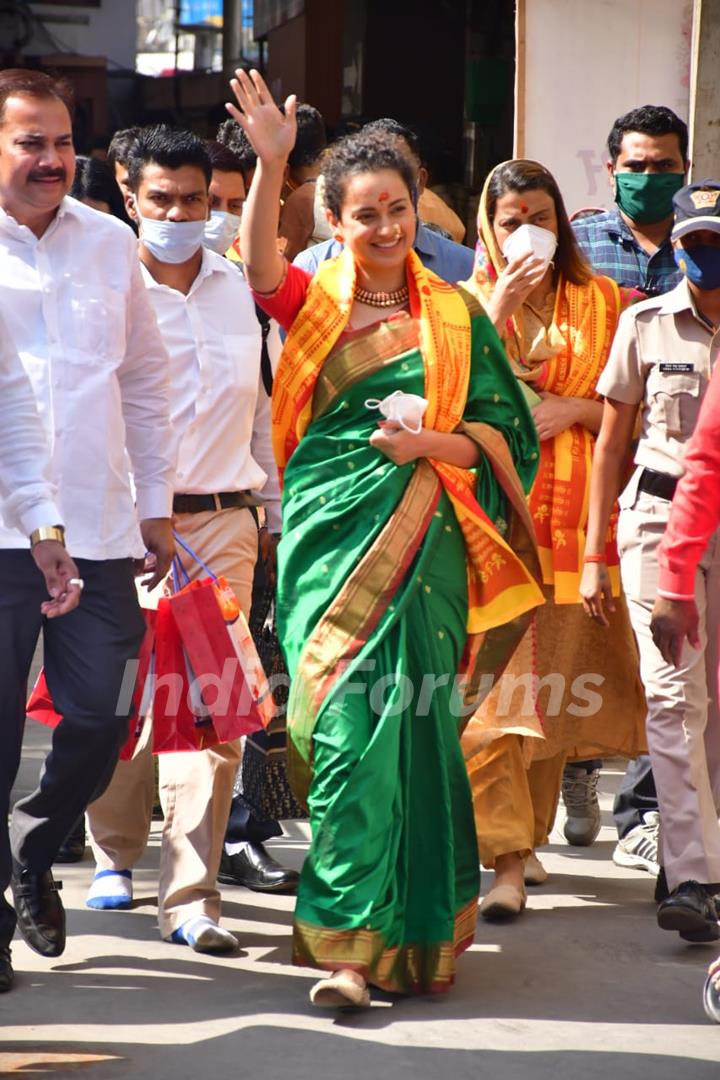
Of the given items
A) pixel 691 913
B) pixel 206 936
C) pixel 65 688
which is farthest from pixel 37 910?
pixel 691 913

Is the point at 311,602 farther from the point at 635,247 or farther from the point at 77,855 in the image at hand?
the point at 635,247

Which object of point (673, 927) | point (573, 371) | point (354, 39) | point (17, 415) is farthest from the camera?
point (354, 39)

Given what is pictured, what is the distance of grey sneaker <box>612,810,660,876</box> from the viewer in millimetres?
6047

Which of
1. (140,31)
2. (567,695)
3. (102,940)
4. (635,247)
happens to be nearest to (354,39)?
(635,247)

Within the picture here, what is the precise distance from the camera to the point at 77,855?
6.06 m

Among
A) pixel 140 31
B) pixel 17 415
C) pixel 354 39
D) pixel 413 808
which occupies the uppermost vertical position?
pixel 140 31

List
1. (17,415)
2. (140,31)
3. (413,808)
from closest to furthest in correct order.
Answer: (17,415) < (413,808) < (140,31)

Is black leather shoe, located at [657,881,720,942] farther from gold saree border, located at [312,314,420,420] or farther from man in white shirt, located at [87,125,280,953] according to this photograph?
gold saree border, located at [312,314,420,420]

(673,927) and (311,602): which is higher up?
(311,602)

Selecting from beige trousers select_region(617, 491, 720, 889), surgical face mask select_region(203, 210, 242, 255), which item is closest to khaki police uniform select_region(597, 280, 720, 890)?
beige trousers select_region(617, 491, 720, 889)

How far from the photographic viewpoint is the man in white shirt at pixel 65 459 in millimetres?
4418

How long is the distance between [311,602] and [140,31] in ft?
106

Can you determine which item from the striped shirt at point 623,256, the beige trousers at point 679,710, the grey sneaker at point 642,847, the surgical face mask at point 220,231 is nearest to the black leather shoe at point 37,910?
the beige trousers at point 679,710

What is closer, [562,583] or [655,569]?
[655,569]
